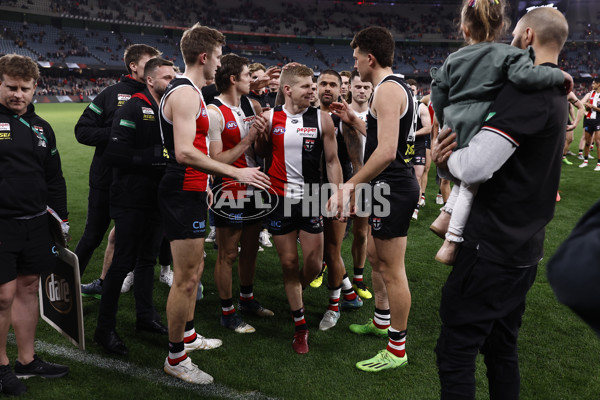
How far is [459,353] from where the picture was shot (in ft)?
6.65

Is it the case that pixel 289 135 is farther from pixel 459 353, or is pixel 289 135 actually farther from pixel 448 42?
pixel 448 42

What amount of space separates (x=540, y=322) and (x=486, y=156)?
3082 millimetres

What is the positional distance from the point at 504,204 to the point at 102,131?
3.84 meters

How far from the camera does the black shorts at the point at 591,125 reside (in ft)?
40.5

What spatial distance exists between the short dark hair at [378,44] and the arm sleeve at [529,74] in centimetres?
153

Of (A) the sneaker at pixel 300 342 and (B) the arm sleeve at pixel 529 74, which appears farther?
(A) the sneaker at pixel 300 342

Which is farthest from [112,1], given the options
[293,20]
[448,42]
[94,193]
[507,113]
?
[507,113]

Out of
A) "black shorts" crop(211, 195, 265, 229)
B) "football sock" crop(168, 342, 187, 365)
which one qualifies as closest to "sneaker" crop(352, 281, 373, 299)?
"black shorts" crop(211, 195, 265, 229)

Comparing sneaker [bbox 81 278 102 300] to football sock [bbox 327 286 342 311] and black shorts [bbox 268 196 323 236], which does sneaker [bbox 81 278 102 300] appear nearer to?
black shorts [bbox 268 196 323 236]

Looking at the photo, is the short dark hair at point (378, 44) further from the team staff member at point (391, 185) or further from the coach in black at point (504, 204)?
the coach in black at point (504, 204)

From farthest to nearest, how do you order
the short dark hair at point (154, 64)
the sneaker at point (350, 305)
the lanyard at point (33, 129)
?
the sneaker at point (350, 305) < the short dark hair at point (154, 64) < the lanyard at point (33, 129)

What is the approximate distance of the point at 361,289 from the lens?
4.88 meters

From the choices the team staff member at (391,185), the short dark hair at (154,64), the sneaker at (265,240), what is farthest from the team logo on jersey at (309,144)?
the sneaker at (265,240)

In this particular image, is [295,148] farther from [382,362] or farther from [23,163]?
[23,163]
